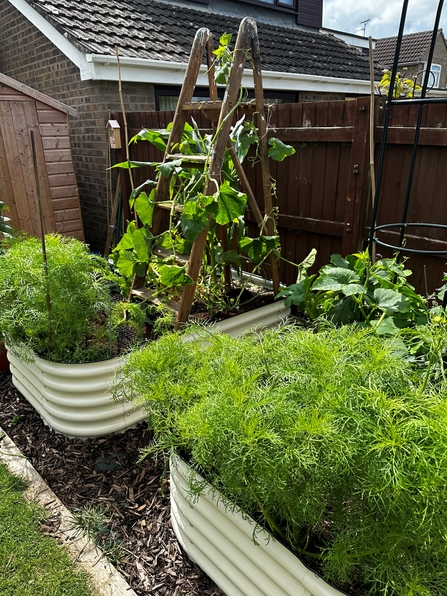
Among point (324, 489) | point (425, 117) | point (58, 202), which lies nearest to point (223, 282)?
point (425, 117)

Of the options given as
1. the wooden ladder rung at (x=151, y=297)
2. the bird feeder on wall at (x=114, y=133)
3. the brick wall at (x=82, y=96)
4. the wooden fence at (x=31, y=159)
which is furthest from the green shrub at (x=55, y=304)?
the brick wall at (x=82, y=96)

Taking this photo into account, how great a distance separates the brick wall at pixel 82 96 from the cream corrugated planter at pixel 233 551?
4.45m

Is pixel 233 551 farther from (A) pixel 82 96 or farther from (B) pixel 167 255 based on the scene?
(A) pixel 82 96

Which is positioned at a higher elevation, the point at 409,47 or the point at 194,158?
the point at 409,47

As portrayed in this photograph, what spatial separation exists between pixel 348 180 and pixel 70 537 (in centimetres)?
263

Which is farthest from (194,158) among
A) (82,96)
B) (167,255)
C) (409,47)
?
(409,47)

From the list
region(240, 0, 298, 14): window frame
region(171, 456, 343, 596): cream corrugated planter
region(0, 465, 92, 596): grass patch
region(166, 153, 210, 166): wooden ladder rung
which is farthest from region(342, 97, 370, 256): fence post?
region(240, 0, 298, 14): window frame

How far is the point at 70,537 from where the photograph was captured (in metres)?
1.87

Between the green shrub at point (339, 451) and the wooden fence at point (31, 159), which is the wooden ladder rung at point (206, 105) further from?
the wooden fence at point (31, 159)

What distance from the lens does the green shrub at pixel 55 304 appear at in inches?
86.7

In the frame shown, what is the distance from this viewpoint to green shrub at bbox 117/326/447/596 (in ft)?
3.26

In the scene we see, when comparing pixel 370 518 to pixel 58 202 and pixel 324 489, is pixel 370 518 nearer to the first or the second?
pixel 324 489

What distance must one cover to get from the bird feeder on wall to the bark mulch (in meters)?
3.04

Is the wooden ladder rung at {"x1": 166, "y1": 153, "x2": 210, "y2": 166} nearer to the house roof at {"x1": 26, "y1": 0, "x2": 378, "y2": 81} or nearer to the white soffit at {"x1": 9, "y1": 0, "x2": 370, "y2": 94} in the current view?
the white soffit at {"x1": 9, "y1": 0, "x2": 370, "y2": 94}
